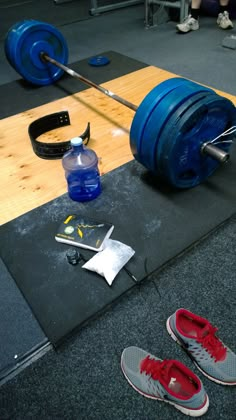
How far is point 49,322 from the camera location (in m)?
1.04

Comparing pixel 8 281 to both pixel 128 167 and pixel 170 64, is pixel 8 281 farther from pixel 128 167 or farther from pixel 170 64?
pixel 170 64

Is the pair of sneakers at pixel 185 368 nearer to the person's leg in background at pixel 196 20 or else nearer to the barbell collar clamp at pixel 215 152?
the barbell collar clamp at pixel 215 152

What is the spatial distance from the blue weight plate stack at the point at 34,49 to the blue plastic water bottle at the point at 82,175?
1304mm

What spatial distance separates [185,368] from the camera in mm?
897

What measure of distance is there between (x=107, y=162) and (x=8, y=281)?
776 millimetres

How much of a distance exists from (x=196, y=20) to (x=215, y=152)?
9.50ft

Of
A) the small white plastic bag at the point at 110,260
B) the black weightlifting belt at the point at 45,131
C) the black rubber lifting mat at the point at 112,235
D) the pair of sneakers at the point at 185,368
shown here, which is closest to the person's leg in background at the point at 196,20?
the black weightlifting belt at the point at 45,131

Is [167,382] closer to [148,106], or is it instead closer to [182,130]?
[182,130]

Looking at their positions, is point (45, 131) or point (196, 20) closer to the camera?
point (45, 131)

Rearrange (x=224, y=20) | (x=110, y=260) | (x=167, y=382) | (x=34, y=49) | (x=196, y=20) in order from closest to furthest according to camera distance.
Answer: (x=167, y=382)
(x=110, y=260)
(x=34, y=49)
(x=224, y=20)
(x=196, y=20)

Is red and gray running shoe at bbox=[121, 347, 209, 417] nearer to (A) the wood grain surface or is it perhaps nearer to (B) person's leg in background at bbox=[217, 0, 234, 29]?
(A) the wood grain surface

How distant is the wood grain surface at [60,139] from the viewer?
1529 millimetres

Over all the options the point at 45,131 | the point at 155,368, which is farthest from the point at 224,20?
the point at 155,368

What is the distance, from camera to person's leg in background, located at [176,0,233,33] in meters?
3.35
